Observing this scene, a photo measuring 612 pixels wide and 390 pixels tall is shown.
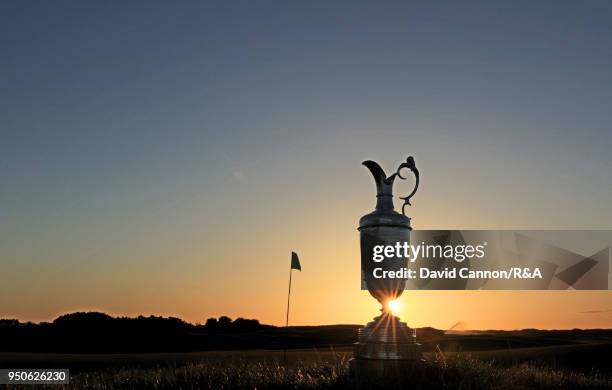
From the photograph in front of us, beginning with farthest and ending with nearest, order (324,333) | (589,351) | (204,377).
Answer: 1. (324,333)
2. (589,351)
3. (204,377)

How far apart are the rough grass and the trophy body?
0.30m

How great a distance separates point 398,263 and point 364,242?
60cm

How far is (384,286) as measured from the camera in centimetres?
955

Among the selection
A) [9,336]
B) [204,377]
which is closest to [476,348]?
[9,336]

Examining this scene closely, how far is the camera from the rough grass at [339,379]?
8328mm

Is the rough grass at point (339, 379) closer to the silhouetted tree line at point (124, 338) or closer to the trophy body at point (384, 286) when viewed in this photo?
the trophy body at point (384, 286)

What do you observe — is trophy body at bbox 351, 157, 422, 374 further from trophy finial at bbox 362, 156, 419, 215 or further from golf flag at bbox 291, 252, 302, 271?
golf flag at bbox 291, 252, 302, 271

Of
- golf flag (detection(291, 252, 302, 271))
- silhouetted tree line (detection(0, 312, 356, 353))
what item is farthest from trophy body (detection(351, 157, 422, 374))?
silhouetted tree line (detection(0, 312, 356, 353))

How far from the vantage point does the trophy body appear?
915 centimetres

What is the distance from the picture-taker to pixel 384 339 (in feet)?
30.2

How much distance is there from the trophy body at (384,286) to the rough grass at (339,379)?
12.0 inches

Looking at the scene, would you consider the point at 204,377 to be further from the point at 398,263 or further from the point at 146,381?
the point at 398,263

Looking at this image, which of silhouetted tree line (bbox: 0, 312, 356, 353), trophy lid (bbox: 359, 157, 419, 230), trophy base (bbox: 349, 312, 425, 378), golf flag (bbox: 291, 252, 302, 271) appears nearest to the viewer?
trophy base (bbox: 349, 312, 425, 378)

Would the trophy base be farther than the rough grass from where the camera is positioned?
Yes
